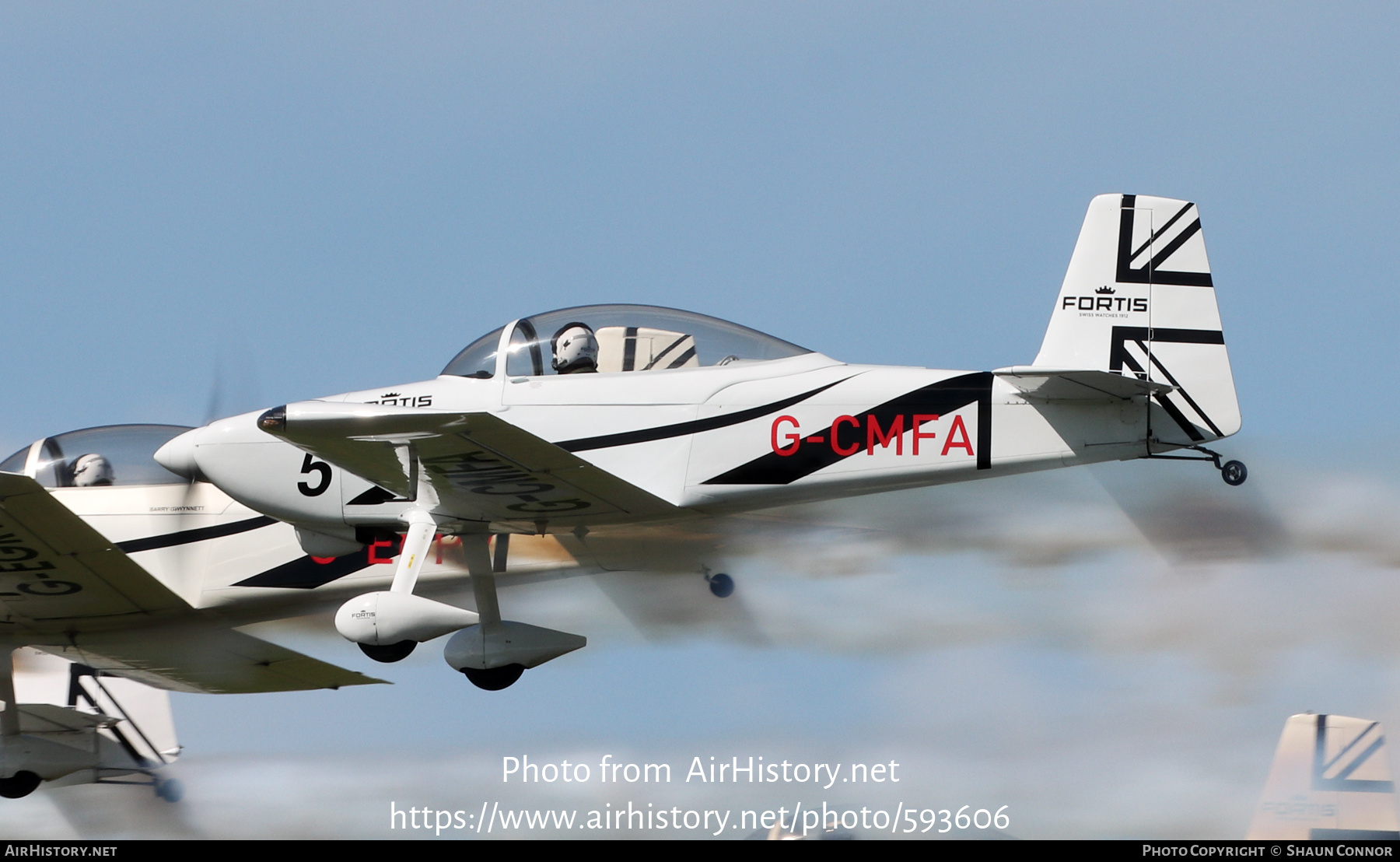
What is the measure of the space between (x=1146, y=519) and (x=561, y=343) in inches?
194

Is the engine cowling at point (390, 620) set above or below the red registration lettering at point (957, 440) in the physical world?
below

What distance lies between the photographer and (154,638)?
529 inches

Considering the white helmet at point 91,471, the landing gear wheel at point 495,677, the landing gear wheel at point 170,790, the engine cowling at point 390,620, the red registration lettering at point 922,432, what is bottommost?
the landing gear wheel at point 170,790

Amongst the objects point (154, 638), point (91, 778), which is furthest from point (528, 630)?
point (91, 778)

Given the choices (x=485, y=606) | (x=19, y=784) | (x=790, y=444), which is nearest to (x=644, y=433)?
(x=790, y=444)

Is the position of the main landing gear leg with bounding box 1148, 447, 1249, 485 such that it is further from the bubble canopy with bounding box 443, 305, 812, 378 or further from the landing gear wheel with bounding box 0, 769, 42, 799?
the landing gear wheel with bounding box 0, 769, 42, 799

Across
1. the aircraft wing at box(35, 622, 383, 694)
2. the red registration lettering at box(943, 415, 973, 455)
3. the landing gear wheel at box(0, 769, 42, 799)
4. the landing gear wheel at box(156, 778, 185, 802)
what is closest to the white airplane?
the red registration lettering at box(943, 415, 973, 455)

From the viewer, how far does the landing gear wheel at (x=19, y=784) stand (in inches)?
532

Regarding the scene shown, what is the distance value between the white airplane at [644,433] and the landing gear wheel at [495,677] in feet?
0.08

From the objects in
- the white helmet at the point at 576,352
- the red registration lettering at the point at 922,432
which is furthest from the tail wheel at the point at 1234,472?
the white helmet at the point at 576,352

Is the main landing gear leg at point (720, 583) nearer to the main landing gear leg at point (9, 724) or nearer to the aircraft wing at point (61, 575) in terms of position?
the aircraft wing at point (61, 575)

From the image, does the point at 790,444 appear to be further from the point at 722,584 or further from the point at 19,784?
the point at 19,784
